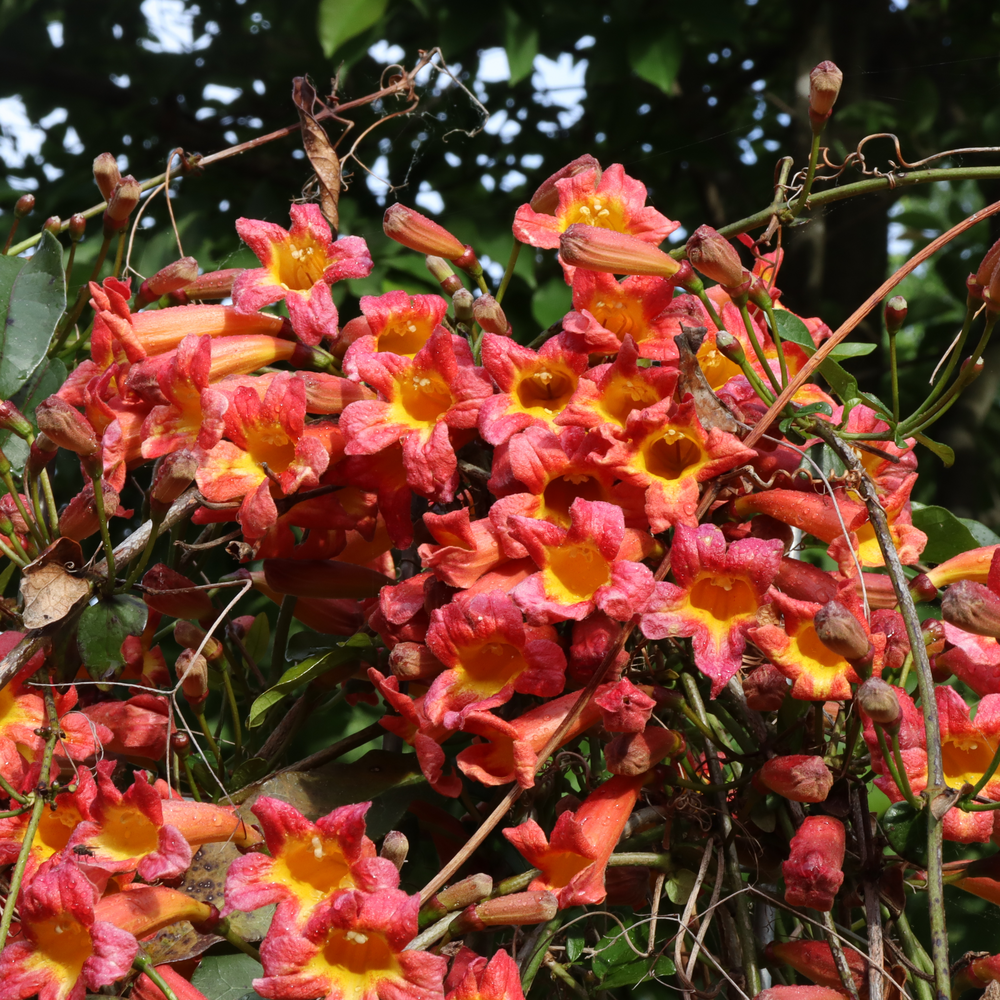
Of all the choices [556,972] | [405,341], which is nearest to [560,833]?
[556,972]

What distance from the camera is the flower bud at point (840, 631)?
565 mm

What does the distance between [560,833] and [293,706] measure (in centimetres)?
30

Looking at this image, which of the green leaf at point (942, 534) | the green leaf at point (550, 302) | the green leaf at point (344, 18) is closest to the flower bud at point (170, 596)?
the green leaf at point (942, 534)

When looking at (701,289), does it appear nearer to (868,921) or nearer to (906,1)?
(868,921)

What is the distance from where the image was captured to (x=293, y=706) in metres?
0.86

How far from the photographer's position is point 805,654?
2.12 ft

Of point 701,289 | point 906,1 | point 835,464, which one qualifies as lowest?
point 835,464

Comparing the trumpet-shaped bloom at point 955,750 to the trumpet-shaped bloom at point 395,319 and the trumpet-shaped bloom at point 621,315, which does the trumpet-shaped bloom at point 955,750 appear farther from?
the trumpet-shaped bloom at point 395,319

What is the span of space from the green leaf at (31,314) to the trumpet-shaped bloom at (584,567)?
1.69 ft

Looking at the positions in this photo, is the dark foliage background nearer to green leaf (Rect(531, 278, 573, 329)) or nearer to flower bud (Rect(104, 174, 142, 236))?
green leaf (Rect(531, 278, 573, 329))

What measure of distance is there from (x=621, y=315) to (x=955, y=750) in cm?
39

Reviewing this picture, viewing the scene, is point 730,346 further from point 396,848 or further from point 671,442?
point 396,848

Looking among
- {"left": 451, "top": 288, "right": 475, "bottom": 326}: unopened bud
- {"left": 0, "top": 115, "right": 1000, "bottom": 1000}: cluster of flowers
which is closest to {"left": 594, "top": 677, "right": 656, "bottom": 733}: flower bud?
{"left": 0, "top": 115, "right": 1000, "bottom": 1000}: cluster of flowers

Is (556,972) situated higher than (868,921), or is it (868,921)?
(868,921)
